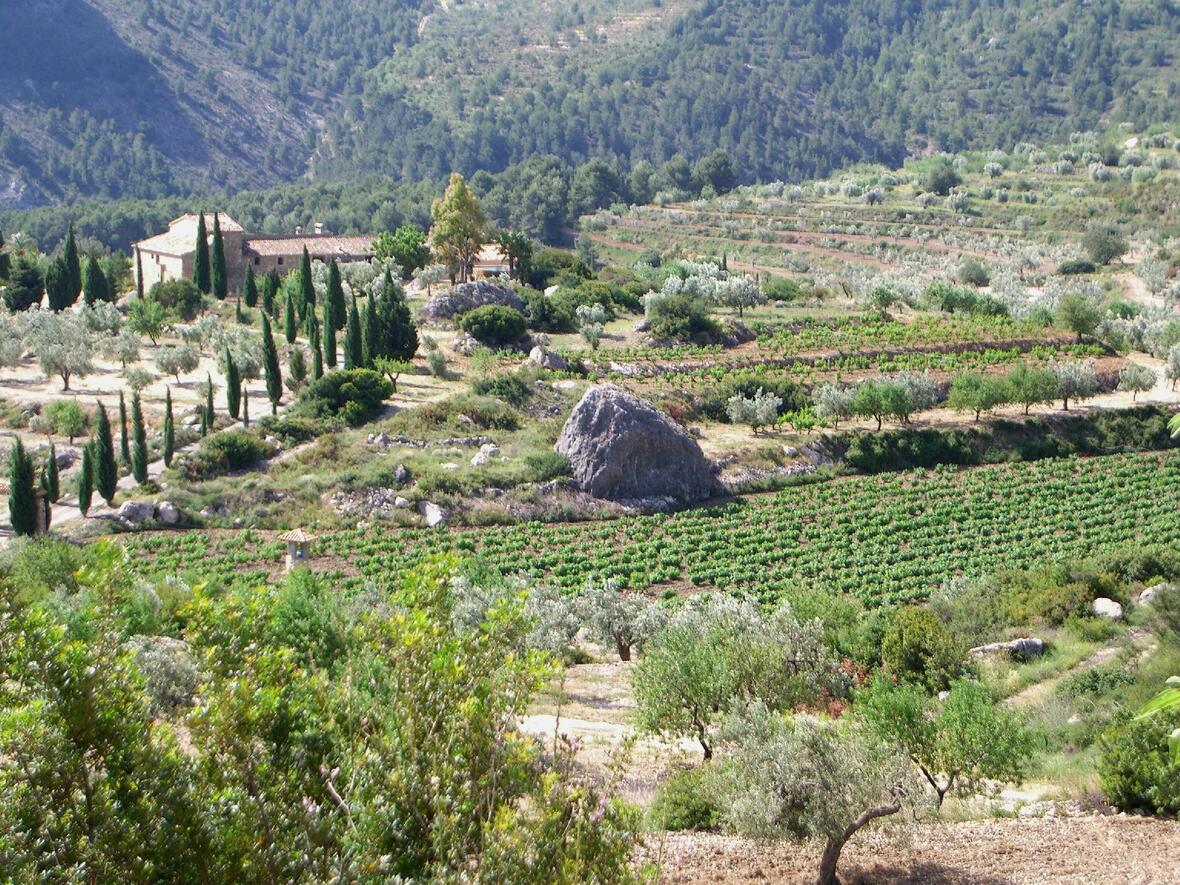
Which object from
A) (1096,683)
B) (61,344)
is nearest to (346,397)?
(61,344)

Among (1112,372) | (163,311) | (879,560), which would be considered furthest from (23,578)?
(1112,372)

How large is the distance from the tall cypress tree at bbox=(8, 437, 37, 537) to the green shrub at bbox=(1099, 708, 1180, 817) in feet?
108

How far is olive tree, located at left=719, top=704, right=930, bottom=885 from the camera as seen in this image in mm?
14117

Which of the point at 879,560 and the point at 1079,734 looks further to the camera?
the point at 879,560

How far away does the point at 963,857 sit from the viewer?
14906mm

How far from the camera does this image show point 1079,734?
21172 mm

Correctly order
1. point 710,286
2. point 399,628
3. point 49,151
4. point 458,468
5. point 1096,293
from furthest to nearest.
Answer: point 49,151 < point 1096,293 < point 710,286 < point 458,468 < point 399,628

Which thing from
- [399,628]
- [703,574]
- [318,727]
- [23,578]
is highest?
[399,628]

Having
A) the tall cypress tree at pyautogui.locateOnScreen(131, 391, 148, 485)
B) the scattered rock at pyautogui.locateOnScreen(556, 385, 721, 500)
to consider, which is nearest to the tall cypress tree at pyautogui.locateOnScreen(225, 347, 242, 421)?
the tall cypress tree at pyautogui.locateOnScreen(131, 391, 148, 485)

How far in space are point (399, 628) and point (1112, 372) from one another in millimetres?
57724

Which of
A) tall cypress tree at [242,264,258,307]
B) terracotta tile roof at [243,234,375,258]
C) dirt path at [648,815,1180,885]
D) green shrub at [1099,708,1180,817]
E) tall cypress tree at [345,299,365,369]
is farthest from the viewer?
terracotta tile roof at [243,234,375,258]

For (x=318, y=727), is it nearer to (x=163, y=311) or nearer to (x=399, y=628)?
(x=399, y=628)

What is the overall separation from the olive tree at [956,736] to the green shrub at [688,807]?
293 cm

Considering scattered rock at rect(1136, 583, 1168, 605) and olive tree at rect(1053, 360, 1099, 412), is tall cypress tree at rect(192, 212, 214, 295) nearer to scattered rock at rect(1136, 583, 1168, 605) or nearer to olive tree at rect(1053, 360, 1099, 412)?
olive tree at rect(1053, 360, 1099, 412)
